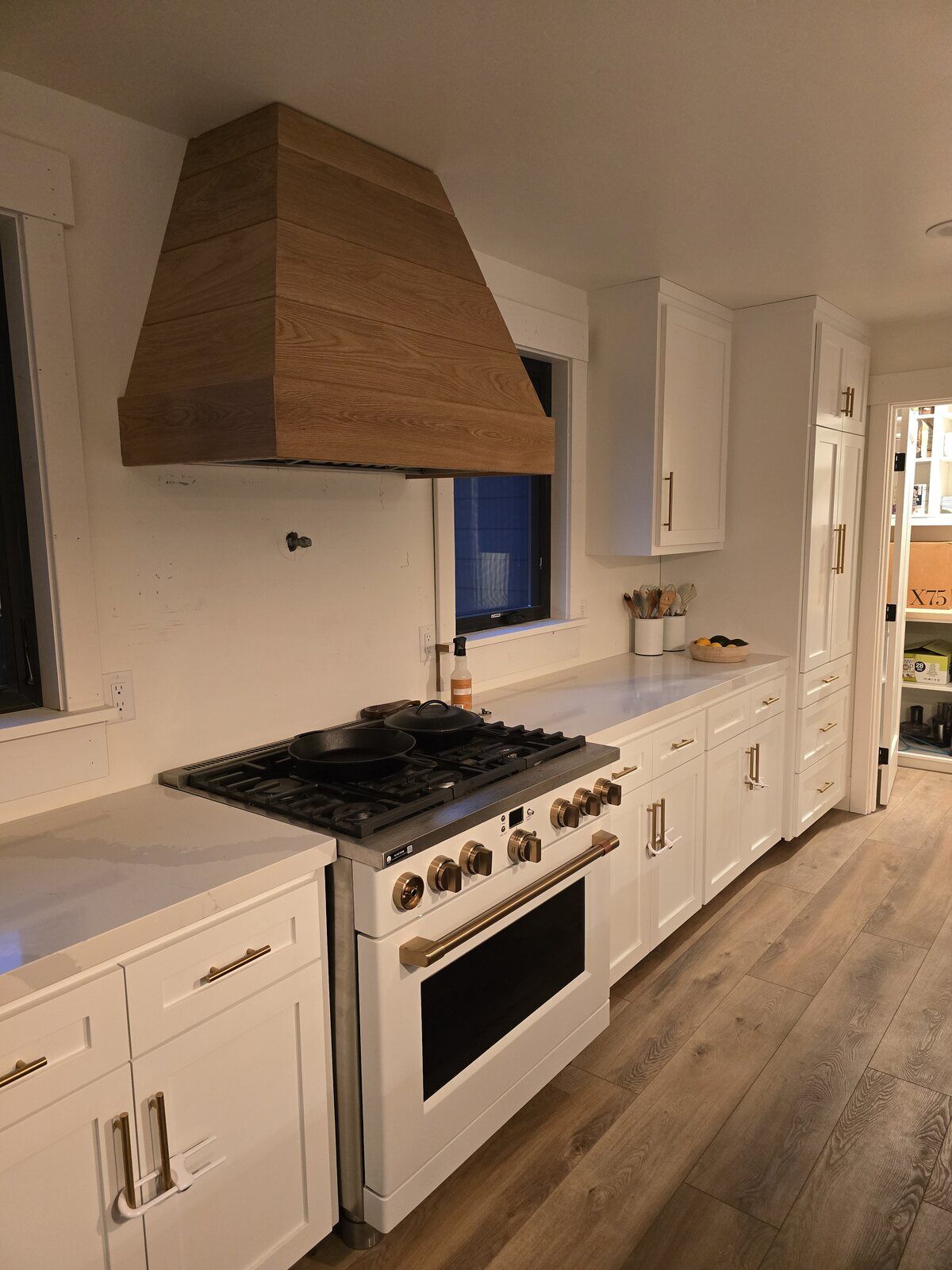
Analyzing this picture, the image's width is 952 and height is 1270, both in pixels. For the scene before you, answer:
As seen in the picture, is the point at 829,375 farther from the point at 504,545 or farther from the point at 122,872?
the point at 122,872

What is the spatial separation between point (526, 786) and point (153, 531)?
3.36 feet

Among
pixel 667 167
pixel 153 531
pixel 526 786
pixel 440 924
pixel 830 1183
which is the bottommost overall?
pixel 830 1183

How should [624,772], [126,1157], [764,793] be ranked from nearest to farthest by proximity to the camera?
[126,1157], [624,772], [764,793]

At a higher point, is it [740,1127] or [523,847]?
[523,847]

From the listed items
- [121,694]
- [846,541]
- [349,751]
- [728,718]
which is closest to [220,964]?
[121,694]

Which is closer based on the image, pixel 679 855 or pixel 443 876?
pixel 443 876

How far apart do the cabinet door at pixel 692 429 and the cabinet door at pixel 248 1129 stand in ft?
7.38

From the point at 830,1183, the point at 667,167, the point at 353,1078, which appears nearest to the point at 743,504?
the point at 667,167

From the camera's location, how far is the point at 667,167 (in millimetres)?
2117

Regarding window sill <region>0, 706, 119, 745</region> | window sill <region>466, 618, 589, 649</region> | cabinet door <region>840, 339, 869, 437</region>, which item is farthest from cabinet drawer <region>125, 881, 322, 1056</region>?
cabinet door <region>840, 339, 869, 437</region>

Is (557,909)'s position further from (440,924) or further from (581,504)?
(581,504)

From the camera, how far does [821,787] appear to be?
13.0ft

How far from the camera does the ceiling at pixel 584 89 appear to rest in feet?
4.83

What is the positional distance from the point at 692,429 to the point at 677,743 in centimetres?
134
